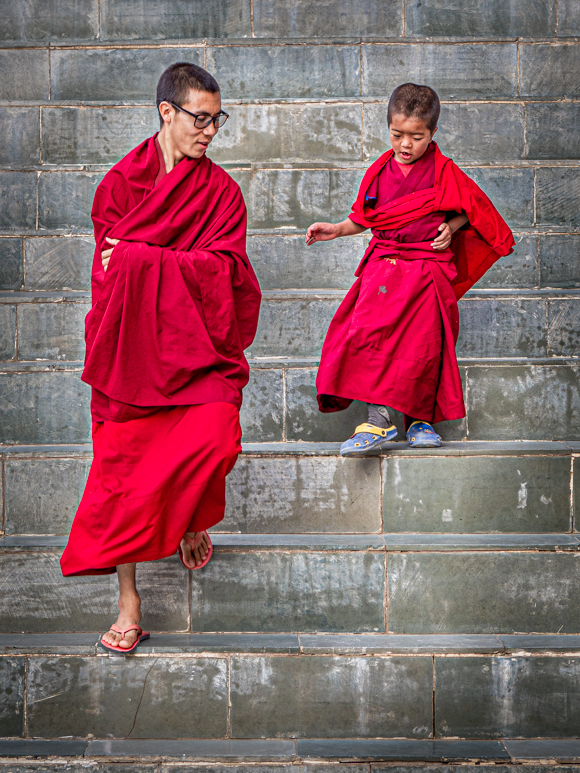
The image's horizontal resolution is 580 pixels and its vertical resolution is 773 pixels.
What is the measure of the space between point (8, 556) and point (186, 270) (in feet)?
4.44

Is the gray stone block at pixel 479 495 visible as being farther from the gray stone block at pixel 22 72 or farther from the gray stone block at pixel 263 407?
the gray stone block at pixel 22 72

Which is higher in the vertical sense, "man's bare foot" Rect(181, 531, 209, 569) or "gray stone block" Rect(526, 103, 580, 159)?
"gray stone block" Rect(526, 103, 580, 159)

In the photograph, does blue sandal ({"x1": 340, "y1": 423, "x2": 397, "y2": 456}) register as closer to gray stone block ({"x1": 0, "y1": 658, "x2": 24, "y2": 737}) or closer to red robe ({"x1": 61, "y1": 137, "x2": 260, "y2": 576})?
red robe ({"x1": 61, "y1": 137, "x2": 260, "y2": 576})

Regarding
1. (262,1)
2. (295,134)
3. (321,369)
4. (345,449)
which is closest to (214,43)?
(262,1)

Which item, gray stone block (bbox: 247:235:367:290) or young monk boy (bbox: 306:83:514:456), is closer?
young monk boy (bbox: 306:83:514:456)

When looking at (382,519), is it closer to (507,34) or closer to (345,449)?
(345,449)

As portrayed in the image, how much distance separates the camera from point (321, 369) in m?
3.49

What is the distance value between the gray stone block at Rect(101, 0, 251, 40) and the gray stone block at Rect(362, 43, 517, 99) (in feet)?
2.99

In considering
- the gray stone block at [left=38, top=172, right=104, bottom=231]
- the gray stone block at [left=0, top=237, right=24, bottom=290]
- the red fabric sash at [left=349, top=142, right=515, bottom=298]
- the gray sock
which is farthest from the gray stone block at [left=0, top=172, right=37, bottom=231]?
the gray sock

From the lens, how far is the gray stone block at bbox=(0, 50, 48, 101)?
4871mm

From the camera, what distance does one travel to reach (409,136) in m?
3.43

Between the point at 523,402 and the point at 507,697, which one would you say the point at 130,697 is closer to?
the point at 507,697

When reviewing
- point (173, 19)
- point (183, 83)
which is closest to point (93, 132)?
point (173, 19)

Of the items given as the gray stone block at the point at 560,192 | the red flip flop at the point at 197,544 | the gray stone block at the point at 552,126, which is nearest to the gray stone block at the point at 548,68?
the gray stone block at the point at 552,126
